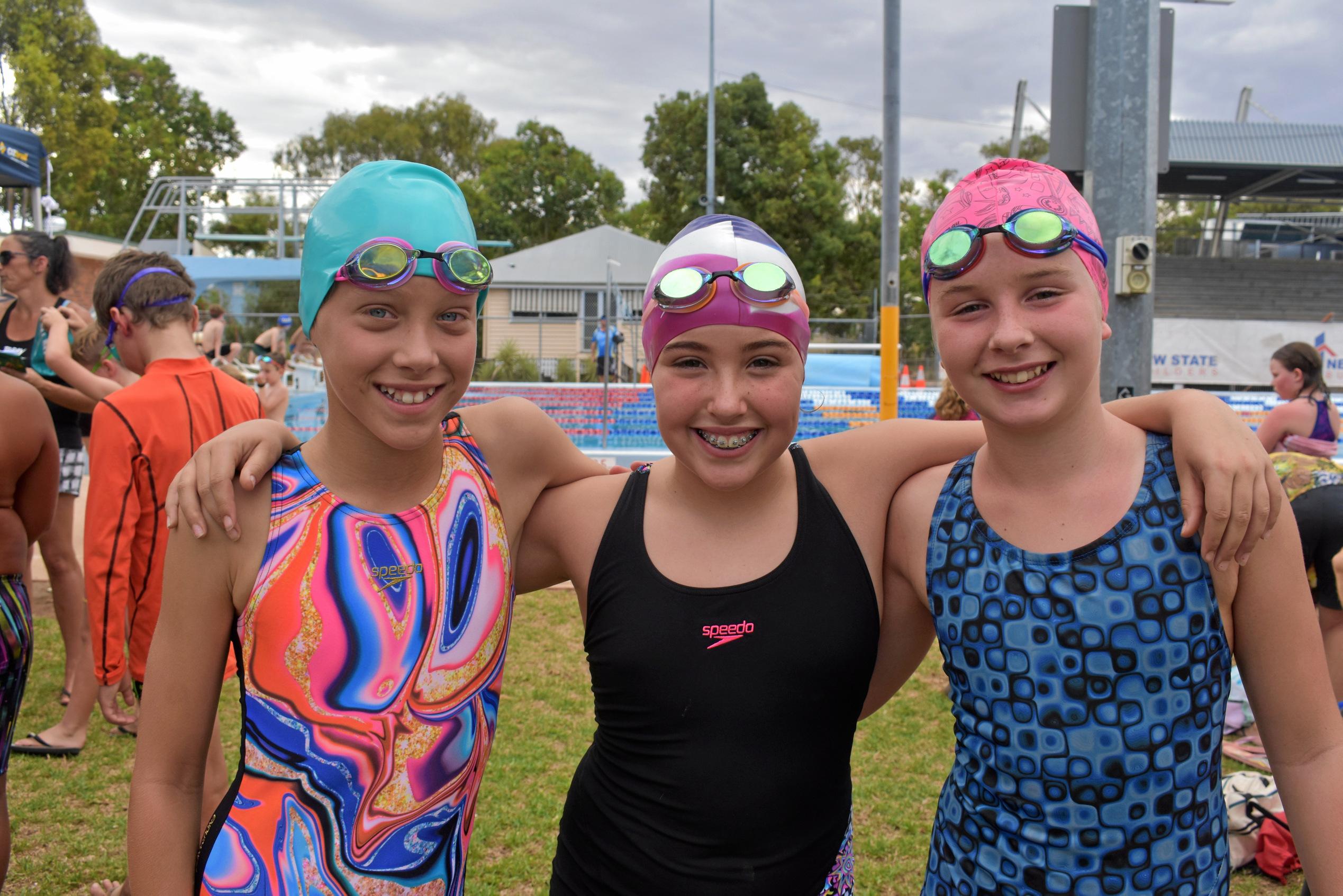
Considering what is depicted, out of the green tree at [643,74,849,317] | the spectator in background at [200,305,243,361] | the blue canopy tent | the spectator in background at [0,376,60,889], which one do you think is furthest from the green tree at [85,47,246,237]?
the spectator in background at [0,376,60,889]

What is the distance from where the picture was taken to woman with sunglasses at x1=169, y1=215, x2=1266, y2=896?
184cm

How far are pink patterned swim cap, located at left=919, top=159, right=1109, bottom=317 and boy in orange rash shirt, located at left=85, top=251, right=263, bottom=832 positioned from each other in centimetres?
333

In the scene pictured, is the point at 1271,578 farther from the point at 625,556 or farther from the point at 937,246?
the point at 625,556

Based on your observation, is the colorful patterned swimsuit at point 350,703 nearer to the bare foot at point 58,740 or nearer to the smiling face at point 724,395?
the smiling face at point 724,395

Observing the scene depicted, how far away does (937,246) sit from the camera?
6.00ft

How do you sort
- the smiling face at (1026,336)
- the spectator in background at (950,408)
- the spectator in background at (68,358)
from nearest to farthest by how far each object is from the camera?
the smiling face at (1026,336), the spectator in background at (68,358), the spectator in background at (950,408)

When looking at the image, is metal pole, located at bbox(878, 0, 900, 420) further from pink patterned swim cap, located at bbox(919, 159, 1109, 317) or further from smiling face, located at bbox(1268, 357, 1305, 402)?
pink patterned swim cap, located at bbox(919, 159, 1109, 317)

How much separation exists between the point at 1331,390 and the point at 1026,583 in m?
29.0

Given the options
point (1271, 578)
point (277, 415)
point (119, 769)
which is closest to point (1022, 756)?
point (1271, 578)

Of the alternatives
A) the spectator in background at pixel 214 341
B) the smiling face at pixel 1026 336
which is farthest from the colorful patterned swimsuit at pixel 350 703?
the spectator in background at pixel 214 341

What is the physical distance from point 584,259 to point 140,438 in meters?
30.8

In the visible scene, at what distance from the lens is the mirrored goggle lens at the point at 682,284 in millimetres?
1872

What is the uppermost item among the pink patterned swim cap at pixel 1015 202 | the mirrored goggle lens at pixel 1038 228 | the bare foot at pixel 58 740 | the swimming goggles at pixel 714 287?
the pink patterned swim cap at pixel 1015 202

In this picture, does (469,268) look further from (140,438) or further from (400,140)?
(400,140)
